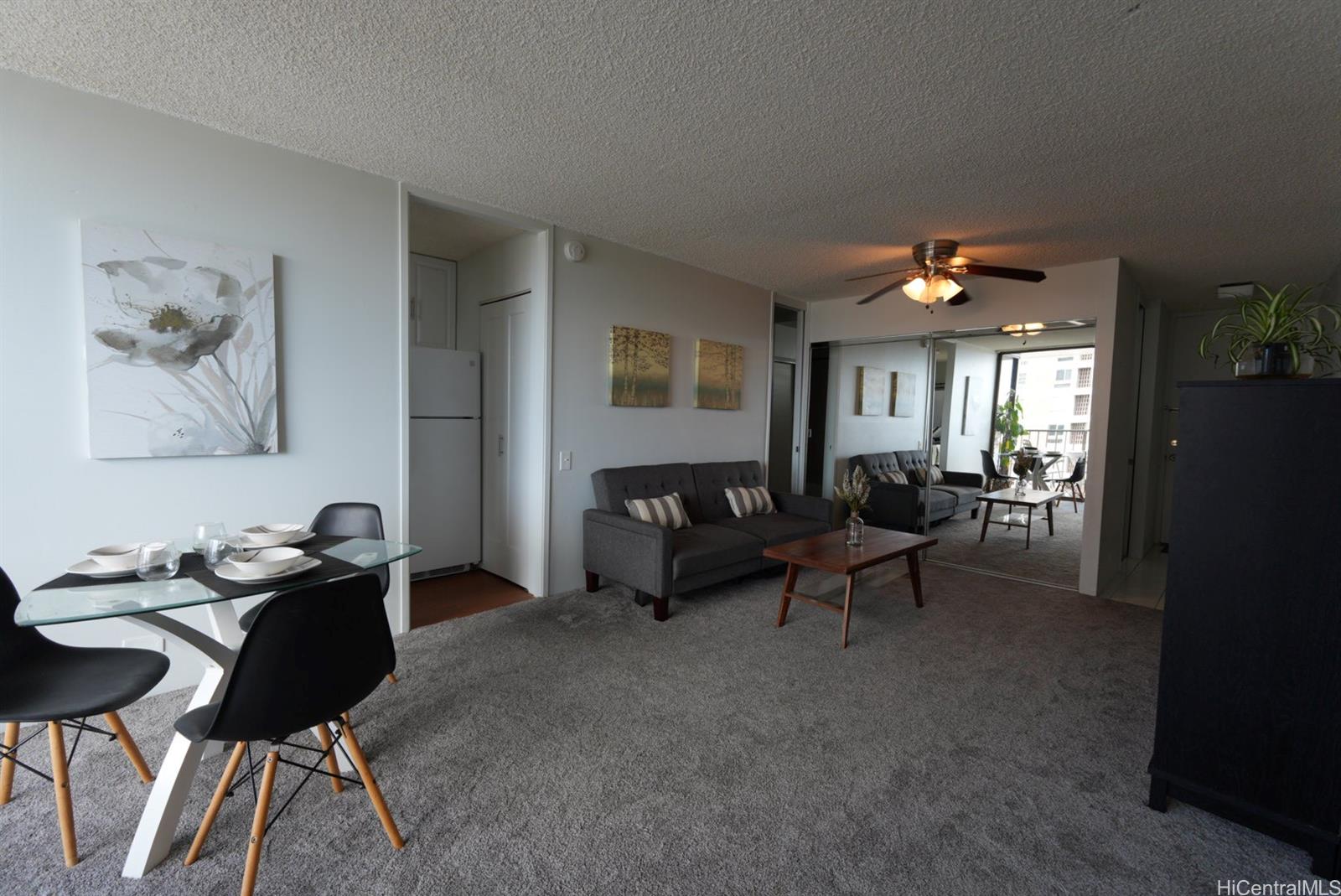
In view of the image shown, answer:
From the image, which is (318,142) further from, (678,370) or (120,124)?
(678,370)

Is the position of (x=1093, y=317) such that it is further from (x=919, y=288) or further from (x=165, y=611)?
(x=165, y=611)

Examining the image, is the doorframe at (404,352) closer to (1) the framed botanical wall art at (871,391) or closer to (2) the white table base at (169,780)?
(2) the white table base at (169,780)

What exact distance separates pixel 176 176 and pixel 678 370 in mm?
3255

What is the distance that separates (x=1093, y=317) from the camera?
14.0ft

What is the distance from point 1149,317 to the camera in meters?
5.41

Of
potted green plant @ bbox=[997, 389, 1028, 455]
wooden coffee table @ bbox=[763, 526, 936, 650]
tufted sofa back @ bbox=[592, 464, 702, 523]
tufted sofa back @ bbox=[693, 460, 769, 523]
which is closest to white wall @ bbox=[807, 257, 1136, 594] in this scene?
potted green plant @ bbox=[997, 389, 1028, 455]

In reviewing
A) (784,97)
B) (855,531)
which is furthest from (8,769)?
(855,531)

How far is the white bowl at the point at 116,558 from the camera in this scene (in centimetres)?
183

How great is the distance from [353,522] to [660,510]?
2.02 meters

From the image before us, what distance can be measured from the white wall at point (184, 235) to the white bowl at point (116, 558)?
A: 0.55m

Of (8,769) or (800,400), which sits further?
(800,400)

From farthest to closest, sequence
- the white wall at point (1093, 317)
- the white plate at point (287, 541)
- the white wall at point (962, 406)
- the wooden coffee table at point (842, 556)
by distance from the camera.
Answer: the white wall at point (962, 406)
the white wall at point (1093, 317)
the wooden coffee table at point (842, 556)
the white plate at point (287, 541)

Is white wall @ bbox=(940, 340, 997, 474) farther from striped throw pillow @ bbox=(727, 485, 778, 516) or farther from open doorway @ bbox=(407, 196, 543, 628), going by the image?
open doorway @ bbox=(407, 196, 543, 628)

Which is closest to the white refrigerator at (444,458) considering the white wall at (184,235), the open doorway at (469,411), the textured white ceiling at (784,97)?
the open doorway at (469,411)
